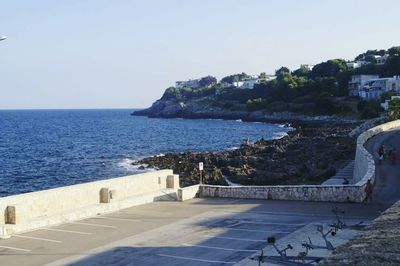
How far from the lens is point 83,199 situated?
69.1 feet

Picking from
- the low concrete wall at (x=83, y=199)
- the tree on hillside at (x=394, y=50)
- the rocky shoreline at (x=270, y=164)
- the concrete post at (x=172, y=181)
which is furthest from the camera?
the tree on hillside at (x=394, y=50)

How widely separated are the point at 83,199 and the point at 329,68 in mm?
141453

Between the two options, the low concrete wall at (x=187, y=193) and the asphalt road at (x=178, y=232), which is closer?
the asphalt road at (x=178, y=232)

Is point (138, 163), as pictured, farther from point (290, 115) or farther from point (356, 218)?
point (290, 115)

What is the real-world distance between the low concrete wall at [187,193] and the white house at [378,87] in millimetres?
88447

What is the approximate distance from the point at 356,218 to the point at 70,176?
128 feet

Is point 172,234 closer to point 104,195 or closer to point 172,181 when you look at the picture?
point 104,195

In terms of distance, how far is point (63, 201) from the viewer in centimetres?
2019

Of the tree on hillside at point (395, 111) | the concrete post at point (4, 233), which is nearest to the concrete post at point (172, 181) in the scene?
the concrete post at point (4, 233)

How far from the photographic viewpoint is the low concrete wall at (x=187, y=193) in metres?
24.0

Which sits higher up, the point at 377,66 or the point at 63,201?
the point at 377,66

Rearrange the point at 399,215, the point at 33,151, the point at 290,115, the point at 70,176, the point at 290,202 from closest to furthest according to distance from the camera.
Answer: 1. the point at 399,215
2. the point at 290,202
3. the point at 70,176
4. the point at 33,151
5. the point at 290,115

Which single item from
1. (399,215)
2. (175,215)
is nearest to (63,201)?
(175,215)

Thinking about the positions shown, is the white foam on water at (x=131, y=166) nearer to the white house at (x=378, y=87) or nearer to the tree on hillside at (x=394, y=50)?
the white house at (x=378, y=87)
